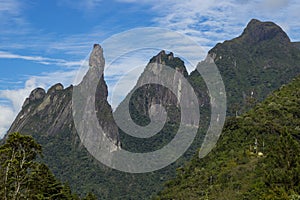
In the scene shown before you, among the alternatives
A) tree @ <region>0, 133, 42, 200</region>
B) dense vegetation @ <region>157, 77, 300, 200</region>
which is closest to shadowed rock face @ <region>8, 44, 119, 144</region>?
dense vegetation @ <region>157, 77, 300, 200</region>

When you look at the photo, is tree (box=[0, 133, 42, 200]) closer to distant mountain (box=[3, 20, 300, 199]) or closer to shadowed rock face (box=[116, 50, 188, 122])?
distant mountain (box=[3, 20, 300, 199])

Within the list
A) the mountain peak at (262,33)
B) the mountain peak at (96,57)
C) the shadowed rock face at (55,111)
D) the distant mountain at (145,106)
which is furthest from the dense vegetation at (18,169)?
the mountain peak at (262,33)

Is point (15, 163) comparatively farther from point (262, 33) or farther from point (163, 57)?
point (262, 33)

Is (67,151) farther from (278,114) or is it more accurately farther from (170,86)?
(278,114)

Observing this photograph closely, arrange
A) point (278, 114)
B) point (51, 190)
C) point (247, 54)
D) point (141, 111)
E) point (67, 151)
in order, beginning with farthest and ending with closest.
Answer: point (247, 54) < point (141, 111) < point (67, 151) < point (278, 114) < point (51, 190)

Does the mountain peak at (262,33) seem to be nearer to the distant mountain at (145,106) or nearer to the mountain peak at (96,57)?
the distant mountain at (145,106)

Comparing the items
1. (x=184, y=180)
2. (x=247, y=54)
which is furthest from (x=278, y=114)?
(x=247, y=54)
